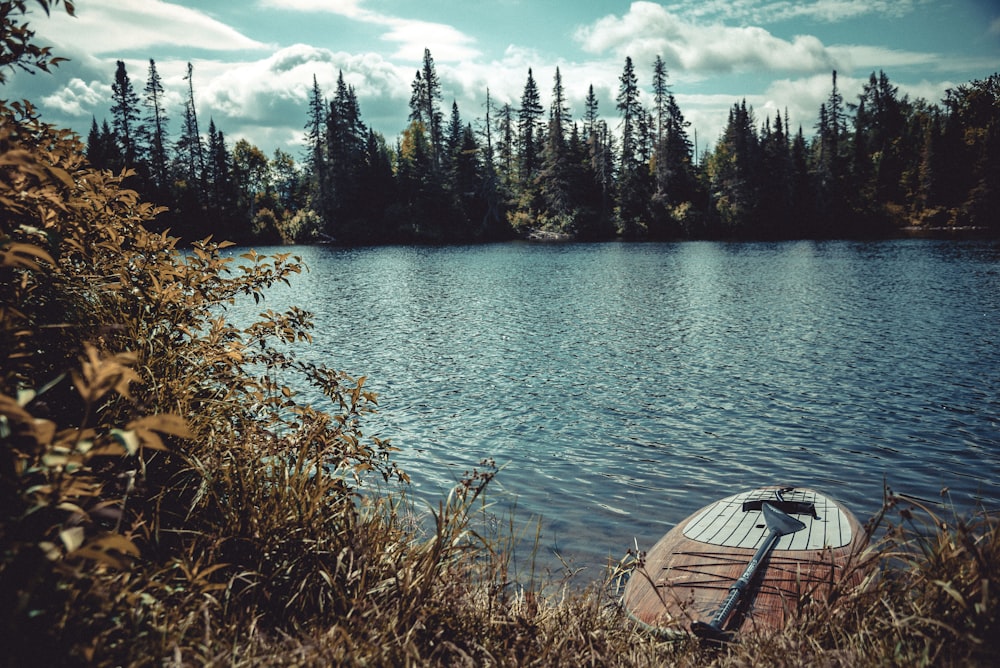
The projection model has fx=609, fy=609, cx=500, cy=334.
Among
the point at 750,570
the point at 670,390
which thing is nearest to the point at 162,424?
the point at 750,570

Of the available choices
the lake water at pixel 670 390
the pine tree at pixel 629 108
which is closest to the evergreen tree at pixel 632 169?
the pine tree at pixel 629 108

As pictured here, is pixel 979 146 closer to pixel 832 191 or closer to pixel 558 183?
pixel 832 191

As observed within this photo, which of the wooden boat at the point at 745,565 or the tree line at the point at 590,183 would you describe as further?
the tree line at the point at 590,183

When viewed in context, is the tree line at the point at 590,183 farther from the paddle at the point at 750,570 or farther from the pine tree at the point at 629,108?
the paddle at the point at 750,570

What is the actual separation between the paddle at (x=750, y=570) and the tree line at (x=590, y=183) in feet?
231

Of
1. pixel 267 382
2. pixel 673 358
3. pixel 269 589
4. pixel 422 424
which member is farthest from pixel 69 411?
pixel 673 358

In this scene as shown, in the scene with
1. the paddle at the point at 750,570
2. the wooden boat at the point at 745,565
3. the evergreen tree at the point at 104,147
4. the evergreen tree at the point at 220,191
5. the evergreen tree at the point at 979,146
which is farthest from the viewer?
the evergreen tree at the point at 220,191

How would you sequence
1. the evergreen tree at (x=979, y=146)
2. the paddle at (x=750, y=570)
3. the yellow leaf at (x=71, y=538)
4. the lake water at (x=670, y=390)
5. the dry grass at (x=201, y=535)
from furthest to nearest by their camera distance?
the evergreen tree at (x=979, y=146) → the lake water at (x=670, y=390) → the paddle at (x=750, y=570) → the dry grass at (x=201, y=535) → the yellow leaf at (x=71, y=538)

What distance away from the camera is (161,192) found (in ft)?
225

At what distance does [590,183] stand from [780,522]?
78721 mm

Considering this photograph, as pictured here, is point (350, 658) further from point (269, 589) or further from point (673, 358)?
point (673, 358)

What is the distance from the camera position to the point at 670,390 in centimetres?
1328

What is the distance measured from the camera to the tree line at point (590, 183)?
74562 millimetres

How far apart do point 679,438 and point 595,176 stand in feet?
247
